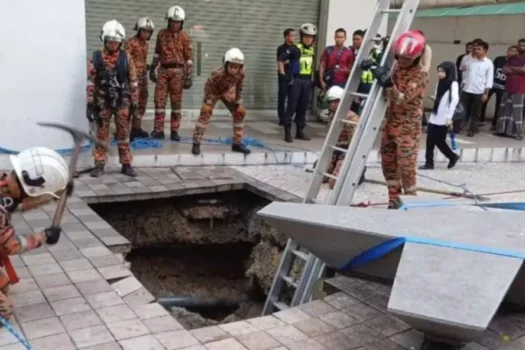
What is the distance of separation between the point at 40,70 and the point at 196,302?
2990 millimetres

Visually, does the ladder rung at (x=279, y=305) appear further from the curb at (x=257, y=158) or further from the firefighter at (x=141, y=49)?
the firefighter at (x=141, y=49)

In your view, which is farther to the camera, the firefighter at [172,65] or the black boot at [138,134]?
the black boot at [138,134]

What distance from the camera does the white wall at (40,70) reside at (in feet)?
20.1

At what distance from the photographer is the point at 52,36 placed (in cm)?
629

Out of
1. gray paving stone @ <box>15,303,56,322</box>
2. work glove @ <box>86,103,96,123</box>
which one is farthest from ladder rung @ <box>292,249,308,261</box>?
work glove @ <box>86,103,96,123</box>

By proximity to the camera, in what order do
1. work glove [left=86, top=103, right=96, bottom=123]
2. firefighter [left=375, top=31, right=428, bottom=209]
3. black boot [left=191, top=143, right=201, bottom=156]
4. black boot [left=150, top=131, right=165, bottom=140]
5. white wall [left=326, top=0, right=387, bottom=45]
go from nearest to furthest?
firefighter [left=375, top=31, right=428, bottom=209]
work glove [left=86, top=103, right=96, bottom=123]
black boot [left=191, top=143, right=201, bottom=156]
black boot [left=150, top=131, right=165, bottom=140]
white wall [left=326, top=0, right=387, bottom=45]

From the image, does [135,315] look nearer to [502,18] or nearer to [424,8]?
[502,18]

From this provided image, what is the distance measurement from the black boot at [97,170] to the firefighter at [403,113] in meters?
3.10

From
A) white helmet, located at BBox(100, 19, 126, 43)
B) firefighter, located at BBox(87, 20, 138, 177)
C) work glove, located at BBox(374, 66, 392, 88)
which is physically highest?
white helmet, located at BBox(100, 19, 126, 43)

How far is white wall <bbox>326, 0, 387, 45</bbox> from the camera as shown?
9898 millimetres

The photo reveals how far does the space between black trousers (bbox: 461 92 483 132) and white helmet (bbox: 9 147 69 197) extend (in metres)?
8.21

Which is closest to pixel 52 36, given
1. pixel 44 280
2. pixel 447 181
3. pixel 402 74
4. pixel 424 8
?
pixel 44 280

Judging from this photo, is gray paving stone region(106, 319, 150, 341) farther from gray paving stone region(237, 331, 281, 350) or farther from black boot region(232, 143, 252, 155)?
black boot region(232, 143, 252, 155)

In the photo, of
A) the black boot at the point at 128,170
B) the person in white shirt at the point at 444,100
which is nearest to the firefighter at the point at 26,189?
the black boot at the point at 128,170
